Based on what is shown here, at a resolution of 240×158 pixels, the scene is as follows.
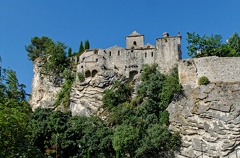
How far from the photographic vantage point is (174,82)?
35688 mm

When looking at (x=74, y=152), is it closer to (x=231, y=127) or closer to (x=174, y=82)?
(x=174, y=82)

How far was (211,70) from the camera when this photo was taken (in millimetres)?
34500

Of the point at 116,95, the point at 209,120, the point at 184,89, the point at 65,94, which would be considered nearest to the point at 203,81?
the point at 184,89

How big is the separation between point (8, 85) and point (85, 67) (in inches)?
786

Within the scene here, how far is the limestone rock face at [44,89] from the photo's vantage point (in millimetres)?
44312

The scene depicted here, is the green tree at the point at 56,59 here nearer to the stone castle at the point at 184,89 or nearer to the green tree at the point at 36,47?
the stone castle at the point at 184,89

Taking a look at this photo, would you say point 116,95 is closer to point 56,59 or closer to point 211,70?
point 56,59

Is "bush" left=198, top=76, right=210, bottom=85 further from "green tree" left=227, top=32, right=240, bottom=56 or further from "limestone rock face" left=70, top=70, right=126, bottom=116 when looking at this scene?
"limestone rock face" left=70, top=70, right=126, bottom=116

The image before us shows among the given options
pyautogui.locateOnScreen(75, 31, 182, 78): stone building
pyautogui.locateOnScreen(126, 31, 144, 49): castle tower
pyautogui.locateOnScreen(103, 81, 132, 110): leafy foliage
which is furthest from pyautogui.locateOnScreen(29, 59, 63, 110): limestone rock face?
pyautogui.locateOnScreen(126, 31, 144, 49): castle tower

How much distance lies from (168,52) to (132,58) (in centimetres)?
452

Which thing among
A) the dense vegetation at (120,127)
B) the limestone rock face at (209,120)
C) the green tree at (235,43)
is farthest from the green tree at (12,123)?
the green tree at (235,43)

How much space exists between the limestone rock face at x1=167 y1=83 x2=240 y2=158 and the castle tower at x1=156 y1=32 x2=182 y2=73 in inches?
269

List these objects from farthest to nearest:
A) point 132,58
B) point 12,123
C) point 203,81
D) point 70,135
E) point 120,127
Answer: point 132,58 < point 70,135 < point 203,81 < point 120,127 < point 12,123

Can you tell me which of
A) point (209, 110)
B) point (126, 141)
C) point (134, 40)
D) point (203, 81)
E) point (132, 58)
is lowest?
point (126, 141)
